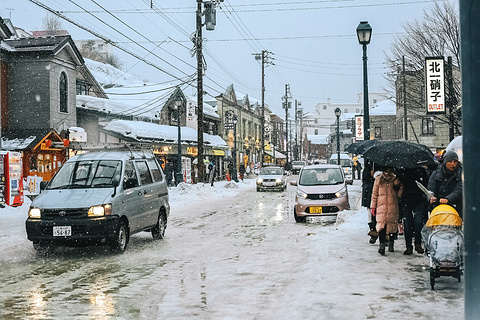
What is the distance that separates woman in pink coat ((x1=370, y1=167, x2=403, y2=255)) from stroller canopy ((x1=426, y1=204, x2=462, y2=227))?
2.42m

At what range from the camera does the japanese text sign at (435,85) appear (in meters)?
18.5

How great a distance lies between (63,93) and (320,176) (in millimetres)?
19839

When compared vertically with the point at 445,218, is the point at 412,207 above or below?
below

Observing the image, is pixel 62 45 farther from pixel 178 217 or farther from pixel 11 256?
pixel 11 256

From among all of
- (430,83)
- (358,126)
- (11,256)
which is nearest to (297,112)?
(358,126)

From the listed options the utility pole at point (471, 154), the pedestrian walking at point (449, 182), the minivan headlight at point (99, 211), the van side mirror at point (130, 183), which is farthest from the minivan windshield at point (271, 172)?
the utility pole at point (471, 154)

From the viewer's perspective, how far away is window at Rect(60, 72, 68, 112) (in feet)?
101

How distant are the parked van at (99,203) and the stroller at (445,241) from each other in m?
5.74

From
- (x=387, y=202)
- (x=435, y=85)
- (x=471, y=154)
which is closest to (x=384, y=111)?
(x=435, y=85)

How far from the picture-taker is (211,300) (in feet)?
21.5

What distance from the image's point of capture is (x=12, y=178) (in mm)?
19234

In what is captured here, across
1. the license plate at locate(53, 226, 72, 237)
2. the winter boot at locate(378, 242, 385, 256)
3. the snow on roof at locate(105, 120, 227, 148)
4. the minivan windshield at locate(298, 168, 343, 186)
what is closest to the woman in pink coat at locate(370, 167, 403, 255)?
the winter boot at locate(378, 242, 385, 256)

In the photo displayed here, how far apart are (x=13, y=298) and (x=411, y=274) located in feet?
18.3

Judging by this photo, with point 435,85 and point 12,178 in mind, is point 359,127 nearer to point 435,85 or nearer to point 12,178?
point 435,85
